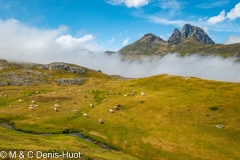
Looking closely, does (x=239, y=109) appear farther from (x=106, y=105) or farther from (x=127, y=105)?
(x=106, y=105)

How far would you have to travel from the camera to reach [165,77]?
142 meters

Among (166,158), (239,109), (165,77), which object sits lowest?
(166,158)

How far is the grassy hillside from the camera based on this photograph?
5825 cm

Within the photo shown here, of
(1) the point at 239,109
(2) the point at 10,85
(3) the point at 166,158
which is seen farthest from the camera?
(2) the point at 10,85

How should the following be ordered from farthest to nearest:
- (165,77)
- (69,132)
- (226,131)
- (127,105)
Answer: (165,77), (127,105), (69,132), (226,131)

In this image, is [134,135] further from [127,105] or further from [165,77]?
[165,77]

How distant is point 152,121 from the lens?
77312 mm

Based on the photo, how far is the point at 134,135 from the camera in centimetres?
6706

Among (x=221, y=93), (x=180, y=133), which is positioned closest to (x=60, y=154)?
(x=180, y=133)

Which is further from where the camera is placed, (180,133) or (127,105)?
(127,105)

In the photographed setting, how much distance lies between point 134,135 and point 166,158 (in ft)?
48.3

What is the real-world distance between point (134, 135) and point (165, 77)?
81891 millimetres

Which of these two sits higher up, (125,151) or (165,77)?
(165,77)

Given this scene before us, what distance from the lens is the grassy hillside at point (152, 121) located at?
5825 cm
